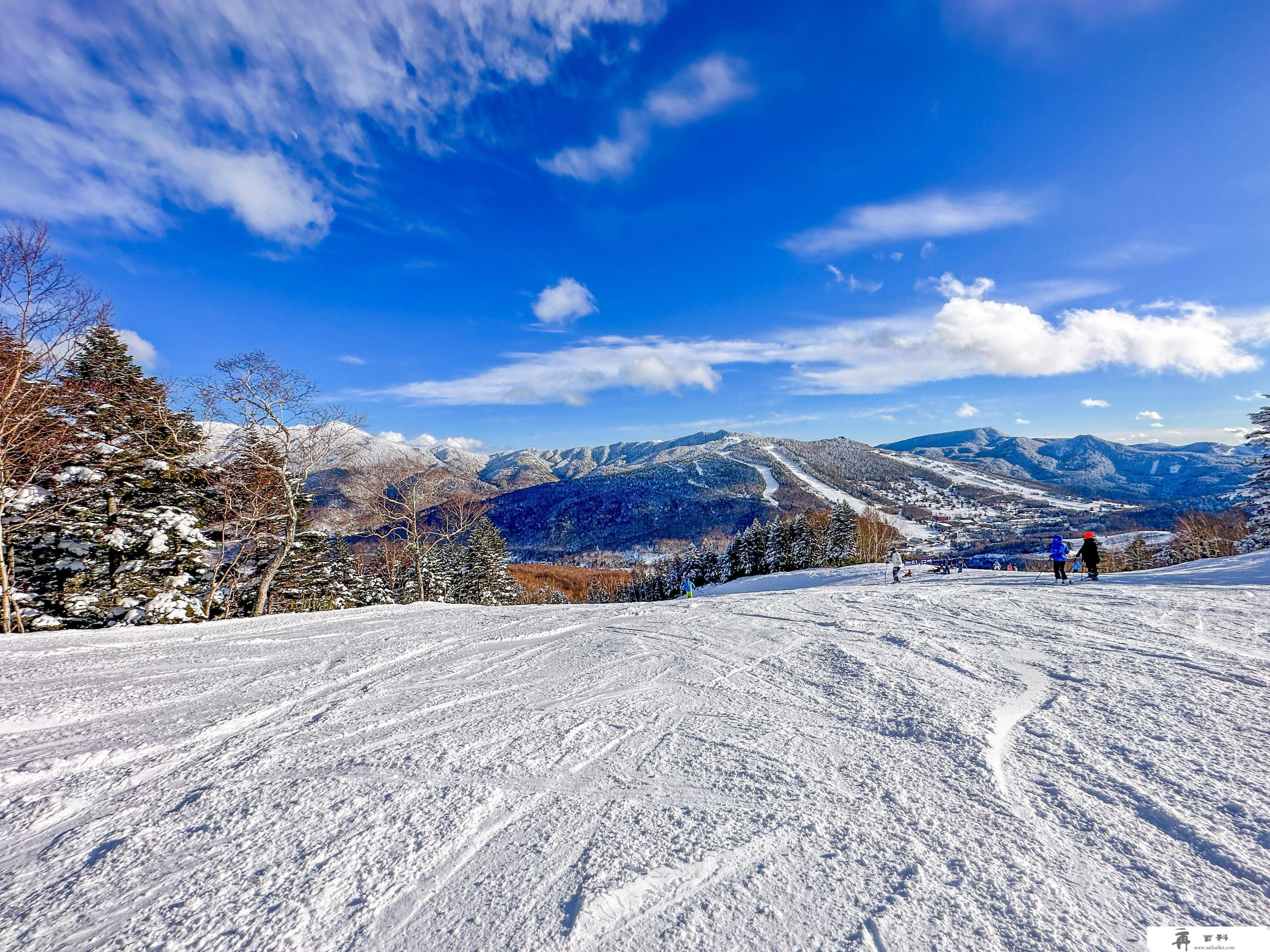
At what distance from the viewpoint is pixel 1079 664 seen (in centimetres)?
459

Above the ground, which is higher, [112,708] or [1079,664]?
[112,708]

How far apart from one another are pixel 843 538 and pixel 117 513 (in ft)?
126

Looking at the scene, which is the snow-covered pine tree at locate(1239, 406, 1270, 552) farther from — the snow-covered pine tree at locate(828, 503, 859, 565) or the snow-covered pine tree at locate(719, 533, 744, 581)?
the snow-covered pine tree at locate(719, 533, 744, 581)

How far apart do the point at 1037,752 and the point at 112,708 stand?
7072mm

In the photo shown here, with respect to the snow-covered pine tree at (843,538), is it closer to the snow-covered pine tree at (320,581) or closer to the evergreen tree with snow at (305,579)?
the snow-covered pine tree at (320,581)

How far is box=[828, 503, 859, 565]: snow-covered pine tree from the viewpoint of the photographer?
119 ft

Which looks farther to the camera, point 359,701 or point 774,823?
point 359,701

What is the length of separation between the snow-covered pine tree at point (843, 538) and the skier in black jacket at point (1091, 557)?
24.0m

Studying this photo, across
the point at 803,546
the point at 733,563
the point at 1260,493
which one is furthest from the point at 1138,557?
the point at 733,563

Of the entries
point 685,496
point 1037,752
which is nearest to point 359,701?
point 1037,752

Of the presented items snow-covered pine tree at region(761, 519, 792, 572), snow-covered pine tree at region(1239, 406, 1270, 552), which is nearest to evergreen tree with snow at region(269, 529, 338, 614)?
snow-covered pine tree at region(761, 519, 792, 572)

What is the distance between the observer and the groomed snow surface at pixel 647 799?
184cm

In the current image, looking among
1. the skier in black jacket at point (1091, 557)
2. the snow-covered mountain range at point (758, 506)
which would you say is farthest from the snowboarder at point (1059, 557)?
the snow-covered mountain range at point (758, 506)

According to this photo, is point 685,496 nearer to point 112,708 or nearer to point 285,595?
point 285,595
